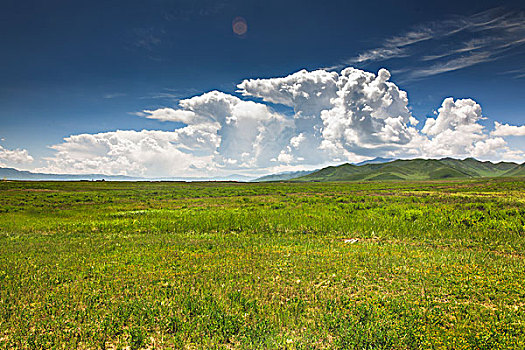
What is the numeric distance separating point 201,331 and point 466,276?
414 inches

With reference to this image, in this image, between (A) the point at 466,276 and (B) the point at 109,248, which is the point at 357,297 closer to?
(A) the point at 466,276

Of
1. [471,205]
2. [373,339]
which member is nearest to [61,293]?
[373,339]

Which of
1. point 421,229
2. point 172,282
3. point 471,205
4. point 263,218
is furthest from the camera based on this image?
point 471,205

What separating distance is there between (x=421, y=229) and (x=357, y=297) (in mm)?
14845

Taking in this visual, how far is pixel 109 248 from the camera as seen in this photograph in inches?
616

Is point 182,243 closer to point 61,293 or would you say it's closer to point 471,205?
point 61,293

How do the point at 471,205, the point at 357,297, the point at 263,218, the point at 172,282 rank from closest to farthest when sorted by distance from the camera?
the point at 357,297 < the point at 172,282 < the point at 263,218 < the point at 471,205

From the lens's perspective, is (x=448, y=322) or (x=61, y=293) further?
(x=61, y=293)

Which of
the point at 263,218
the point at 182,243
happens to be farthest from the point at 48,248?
the point at 263,218

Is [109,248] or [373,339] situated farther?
[109,248]

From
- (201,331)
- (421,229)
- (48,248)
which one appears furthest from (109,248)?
(421,229)

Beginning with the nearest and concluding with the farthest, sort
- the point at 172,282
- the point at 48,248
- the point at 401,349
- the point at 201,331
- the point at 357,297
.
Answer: the point at 401,349
the point at 201,331
the point at 357,297
the point at 172,282
the point at 48,248

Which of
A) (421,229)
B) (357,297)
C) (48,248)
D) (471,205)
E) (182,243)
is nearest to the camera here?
(357,297)

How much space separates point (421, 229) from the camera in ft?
66.6
